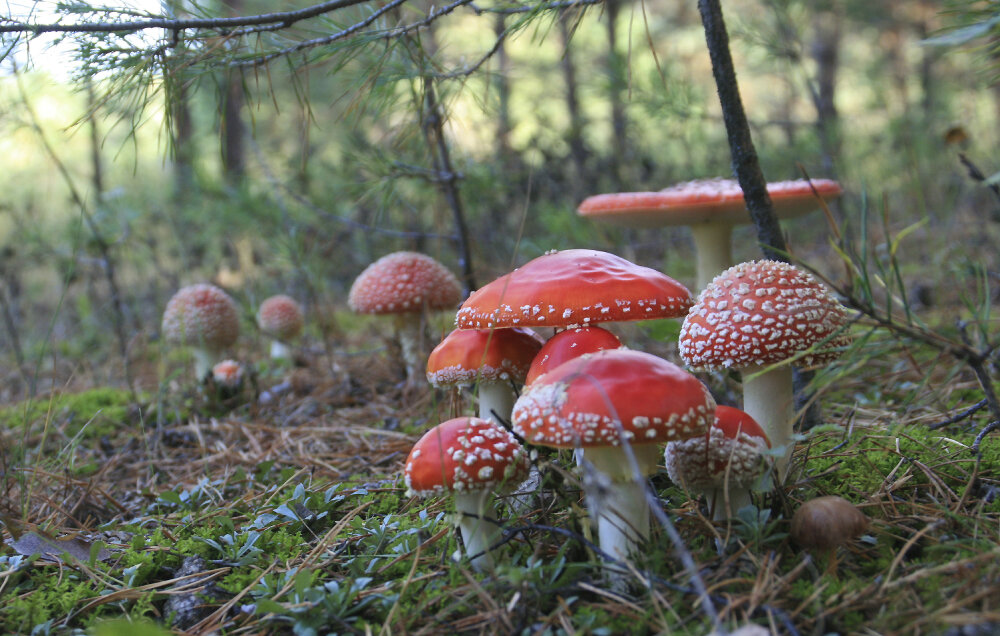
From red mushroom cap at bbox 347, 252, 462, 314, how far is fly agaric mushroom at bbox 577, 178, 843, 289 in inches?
43.7

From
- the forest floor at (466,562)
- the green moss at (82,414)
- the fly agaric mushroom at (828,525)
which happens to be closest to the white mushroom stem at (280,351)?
the green moss at (82,414)

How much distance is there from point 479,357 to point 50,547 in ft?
5.61

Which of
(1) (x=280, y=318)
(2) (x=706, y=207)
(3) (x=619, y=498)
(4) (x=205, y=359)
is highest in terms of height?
(2) (x=706, y=207)

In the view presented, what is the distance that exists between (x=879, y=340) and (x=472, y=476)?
1.21 m

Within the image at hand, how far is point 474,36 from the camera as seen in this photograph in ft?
31.7

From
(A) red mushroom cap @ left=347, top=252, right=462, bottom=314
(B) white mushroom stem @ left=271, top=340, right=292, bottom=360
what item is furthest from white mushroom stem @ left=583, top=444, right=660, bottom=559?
(B) white mushroom stem @ left=271, top=340, right=292, bottom=360

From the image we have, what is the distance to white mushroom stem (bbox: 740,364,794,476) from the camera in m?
2.43

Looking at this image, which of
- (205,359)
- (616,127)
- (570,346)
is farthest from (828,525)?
(616,127)

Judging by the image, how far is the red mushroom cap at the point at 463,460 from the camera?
77.6 inches

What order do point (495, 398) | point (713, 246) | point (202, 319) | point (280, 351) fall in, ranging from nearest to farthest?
point (495, 398)
point (713, 246)
point (202, 319)
point (280, 351)

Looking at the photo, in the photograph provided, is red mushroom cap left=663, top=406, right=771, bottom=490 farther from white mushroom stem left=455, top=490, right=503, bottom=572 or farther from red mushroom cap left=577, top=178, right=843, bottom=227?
red mushroom cap left=577, top=178, right=843, bottom=227

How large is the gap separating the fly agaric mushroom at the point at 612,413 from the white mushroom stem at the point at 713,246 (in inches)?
92.3

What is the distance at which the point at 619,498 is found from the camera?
206 cm

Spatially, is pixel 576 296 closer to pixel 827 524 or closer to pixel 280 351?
pixel 827 524
